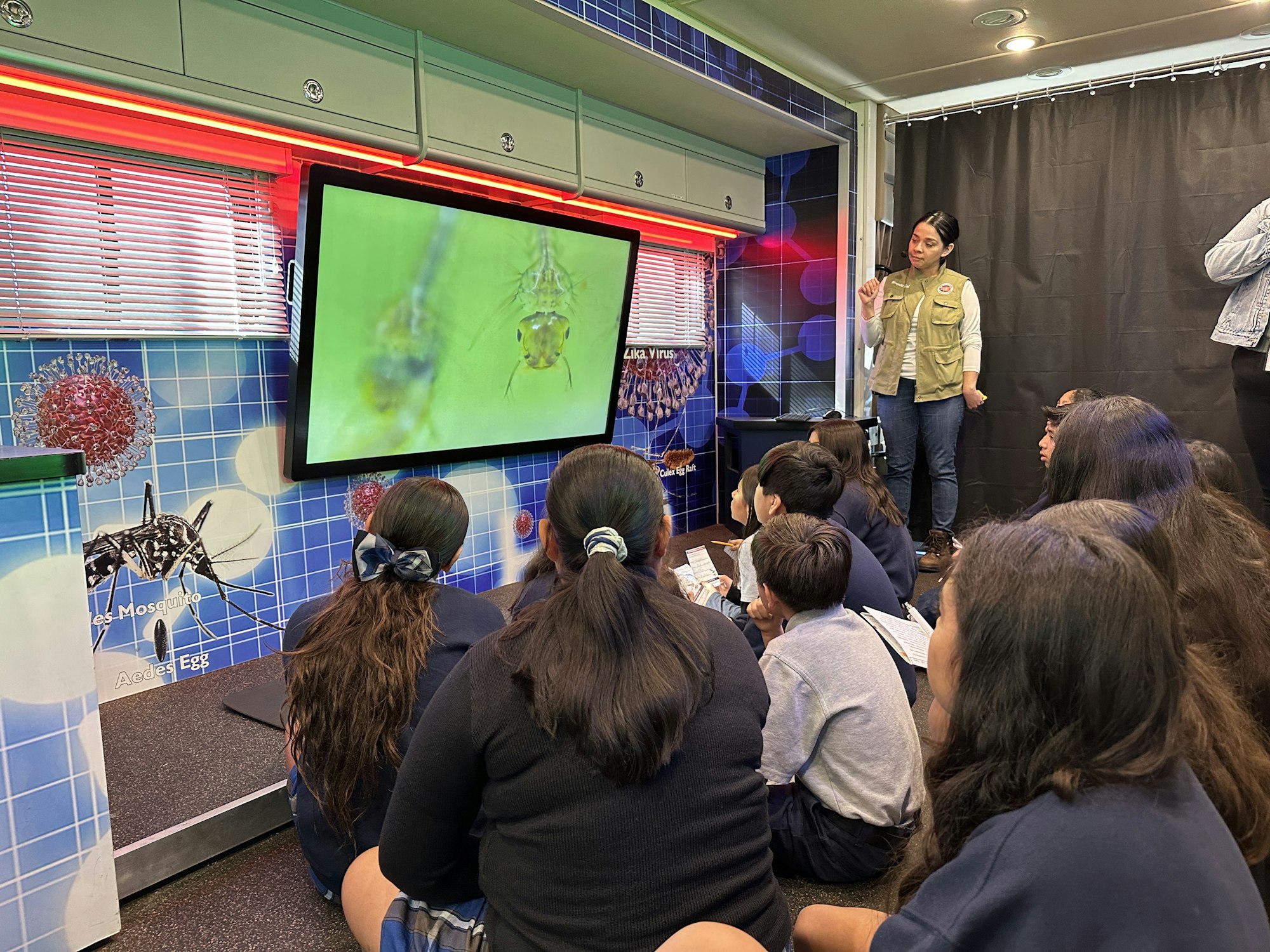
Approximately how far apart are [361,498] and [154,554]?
0.72 m

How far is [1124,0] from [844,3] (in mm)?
1028

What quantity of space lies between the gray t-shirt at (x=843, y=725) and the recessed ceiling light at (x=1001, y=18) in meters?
2.71

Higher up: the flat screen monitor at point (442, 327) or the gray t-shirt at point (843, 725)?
the flat screen monitor at point (442, 327)

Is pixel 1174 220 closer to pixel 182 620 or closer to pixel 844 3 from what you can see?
pixel 844 3

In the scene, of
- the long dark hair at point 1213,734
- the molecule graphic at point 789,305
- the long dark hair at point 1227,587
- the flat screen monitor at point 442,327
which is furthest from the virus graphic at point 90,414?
the molecule graphic at point 789,305

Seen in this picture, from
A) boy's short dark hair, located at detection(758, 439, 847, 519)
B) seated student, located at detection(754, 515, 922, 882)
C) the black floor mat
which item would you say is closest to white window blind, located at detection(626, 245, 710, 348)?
boy's short dark hair, located at detection(758, 439, 847, 519)

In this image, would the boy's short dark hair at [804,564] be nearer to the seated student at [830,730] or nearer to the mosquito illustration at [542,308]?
the seated student at [830,730]

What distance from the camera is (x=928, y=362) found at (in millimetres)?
A: 4094

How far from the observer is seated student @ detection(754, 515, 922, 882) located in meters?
1.60

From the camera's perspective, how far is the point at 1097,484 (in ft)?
5.74

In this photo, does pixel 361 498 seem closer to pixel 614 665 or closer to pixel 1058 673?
pixel 614 665

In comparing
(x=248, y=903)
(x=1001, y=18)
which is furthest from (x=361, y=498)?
(x=1001, y=18)

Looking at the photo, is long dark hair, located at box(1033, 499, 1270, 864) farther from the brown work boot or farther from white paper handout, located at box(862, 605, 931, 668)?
the brown work boot

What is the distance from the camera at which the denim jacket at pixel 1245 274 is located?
3.38 m
